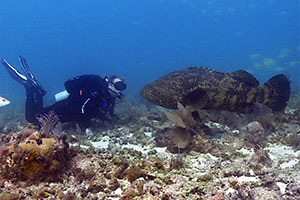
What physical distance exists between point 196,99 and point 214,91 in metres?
0.58

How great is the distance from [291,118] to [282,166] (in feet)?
12.2

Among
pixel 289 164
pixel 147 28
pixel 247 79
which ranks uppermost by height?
pixel 147 28

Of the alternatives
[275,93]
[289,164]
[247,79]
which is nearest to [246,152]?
[289,164]

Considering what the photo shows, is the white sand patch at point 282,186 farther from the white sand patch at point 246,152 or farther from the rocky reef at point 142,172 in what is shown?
the white sand patch at point 246,152

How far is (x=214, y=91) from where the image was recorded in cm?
602

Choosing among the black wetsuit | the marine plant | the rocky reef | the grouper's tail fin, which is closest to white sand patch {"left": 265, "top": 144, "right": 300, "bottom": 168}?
the rocky reef

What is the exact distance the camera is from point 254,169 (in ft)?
11.8

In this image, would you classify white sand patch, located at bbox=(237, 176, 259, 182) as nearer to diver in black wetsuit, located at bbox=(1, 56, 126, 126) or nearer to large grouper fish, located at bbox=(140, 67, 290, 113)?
large grouper fish, located at bbox=(140, 67, 290, 113)

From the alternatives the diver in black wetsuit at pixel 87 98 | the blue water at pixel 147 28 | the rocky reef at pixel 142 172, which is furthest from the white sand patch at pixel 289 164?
the blue water at pixel 147 28

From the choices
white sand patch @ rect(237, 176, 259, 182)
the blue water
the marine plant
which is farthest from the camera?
the blue water

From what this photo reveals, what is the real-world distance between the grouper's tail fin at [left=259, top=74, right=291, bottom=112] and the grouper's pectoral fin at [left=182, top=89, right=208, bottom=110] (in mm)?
1986

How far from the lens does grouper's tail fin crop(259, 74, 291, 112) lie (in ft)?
21.5

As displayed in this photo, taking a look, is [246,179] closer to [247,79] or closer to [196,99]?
[196,99]

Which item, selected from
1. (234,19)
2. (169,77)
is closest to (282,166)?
(169,77)
